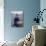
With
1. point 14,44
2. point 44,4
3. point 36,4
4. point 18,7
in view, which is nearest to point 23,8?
point 18,7

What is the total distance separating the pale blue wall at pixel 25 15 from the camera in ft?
17.2

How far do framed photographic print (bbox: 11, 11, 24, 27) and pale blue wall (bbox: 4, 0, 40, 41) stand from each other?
12cm

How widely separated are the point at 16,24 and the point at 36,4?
1129mm

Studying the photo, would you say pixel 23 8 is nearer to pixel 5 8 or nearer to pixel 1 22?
pixel 5 8

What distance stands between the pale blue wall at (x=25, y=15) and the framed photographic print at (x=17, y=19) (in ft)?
0.39

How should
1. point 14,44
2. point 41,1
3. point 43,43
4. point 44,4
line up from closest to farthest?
point 43,43, point 14,44, point 44,4, point 41,1

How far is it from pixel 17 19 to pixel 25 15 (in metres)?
0.36

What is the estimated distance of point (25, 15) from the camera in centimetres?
533

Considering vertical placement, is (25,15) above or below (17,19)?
above

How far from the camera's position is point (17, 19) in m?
5.32

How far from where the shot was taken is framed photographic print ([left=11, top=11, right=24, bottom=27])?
17.4 ft

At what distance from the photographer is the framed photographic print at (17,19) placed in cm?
529

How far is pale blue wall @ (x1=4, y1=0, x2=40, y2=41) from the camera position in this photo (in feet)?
17.2

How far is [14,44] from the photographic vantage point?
401 centimetres
